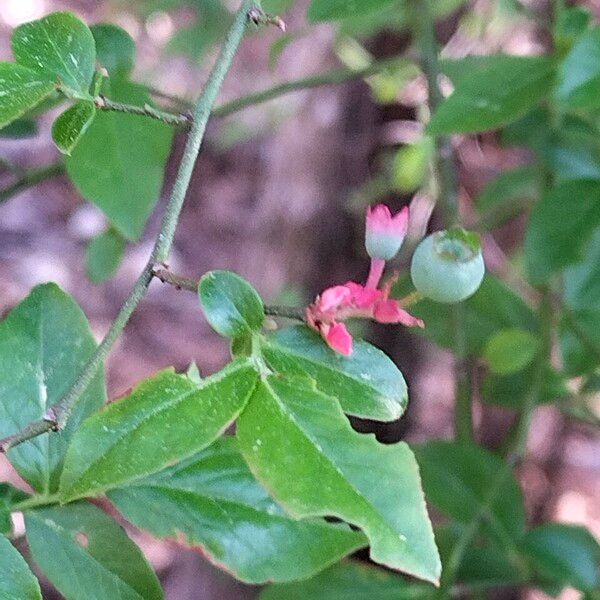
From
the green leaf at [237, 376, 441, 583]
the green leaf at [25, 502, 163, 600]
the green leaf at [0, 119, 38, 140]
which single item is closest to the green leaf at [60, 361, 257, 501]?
the green leaf at [237, 376, 441, 583]

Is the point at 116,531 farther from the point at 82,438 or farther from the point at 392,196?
the point at 392,196

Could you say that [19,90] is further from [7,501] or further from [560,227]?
[560,227]

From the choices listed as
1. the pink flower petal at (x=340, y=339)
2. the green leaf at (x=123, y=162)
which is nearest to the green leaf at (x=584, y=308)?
the green leaf at (x=123, y=162)

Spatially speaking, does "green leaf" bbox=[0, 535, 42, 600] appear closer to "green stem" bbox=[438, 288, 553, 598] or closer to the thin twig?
the thin twig

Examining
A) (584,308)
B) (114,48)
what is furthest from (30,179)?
(584,308)

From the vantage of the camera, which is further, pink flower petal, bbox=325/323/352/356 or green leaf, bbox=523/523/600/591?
green leaf, bbox=523/523/600/591

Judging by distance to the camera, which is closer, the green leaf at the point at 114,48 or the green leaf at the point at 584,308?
the green leaf at the point at 114,48

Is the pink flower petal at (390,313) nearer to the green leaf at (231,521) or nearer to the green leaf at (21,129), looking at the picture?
the green leaf at (231,521)
